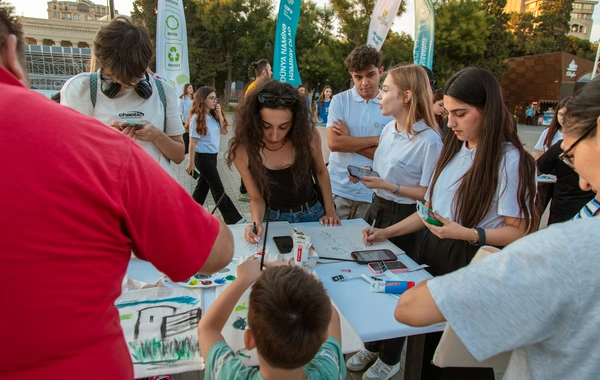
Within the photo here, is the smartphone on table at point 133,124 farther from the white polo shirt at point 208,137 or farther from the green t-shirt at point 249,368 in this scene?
the white polo shirt at point 208,137

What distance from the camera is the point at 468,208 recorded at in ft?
5.91

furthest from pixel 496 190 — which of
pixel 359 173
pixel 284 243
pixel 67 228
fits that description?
pixel 67 228

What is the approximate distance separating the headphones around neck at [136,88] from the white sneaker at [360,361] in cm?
206

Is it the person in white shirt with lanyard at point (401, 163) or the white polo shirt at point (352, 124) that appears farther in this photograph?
the white polo shirt at point (352, 124)

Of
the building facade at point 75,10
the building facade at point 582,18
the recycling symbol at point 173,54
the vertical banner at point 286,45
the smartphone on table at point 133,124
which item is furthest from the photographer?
the building facade at point 75,10

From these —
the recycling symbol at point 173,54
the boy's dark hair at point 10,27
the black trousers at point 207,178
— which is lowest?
the black trousers at point 207,178

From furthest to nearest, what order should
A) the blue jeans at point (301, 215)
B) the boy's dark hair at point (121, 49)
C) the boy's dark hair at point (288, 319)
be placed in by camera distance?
the blue jeans at point (301, 215) < the boy's dark hair at point (121, 49) < the boy's dark hair at point (288, 319)

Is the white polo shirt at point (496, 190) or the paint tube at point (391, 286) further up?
the white polo shirt at point (496, 190)

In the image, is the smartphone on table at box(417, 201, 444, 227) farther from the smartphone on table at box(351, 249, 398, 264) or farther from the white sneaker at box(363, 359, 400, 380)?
the white sneaker at box(363, 359, 400, 380)

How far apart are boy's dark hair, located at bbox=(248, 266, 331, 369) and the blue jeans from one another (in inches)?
56.7

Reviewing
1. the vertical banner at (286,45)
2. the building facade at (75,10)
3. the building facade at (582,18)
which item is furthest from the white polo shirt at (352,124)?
the building facade at (75,10)

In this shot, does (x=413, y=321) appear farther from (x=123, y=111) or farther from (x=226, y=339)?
(x=123, y=111)

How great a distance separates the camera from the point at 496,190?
1732mm

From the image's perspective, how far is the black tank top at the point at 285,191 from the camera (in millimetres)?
2426
